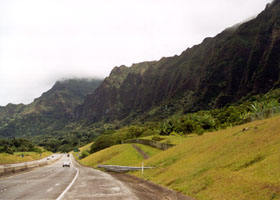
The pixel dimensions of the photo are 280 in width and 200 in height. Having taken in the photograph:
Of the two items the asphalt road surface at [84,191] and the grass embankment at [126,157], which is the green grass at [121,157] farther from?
the asphalt road surface at [84,191]

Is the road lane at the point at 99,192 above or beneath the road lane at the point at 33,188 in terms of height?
beneath

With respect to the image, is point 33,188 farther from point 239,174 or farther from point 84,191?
point 239,174

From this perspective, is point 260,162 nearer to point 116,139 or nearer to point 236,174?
point 236,174


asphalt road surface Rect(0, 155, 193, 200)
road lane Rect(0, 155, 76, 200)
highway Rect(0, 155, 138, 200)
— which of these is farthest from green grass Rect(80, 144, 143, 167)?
asphalt road surface Rect(0, 155, 193, 200)

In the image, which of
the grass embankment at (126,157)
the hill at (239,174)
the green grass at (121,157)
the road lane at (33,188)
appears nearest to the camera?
the hill at (239,174)

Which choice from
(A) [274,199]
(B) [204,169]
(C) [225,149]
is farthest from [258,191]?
(C) [225,149]

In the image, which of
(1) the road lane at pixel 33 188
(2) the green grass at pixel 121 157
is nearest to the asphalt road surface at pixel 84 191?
(1) the road lane at pixel 33 188

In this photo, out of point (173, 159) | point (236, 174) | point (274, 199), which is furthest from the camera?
point (173, 159)

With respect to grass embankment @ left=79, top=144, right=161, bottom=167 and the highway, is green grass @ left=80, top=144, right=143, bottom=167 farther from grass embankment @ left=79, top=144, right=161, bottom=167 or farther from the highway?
the highway

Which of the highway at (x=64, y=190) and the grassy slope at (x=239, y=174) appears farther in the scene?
the highway at (x=64, y=190)

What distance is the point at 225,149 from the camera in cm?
2311

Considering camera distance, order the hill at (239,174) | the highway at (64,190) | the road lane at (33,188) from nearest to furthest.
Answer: the hill at (239,174)
the highway at (64,190)
the road lane at (33,188)

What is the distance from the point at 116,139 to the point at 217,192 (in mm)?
110595

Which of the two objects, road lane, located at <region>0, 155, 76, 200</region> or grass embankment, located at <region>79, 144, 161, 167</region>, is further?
grass embankment, located at <region>79, 144, 161, 167</region>
